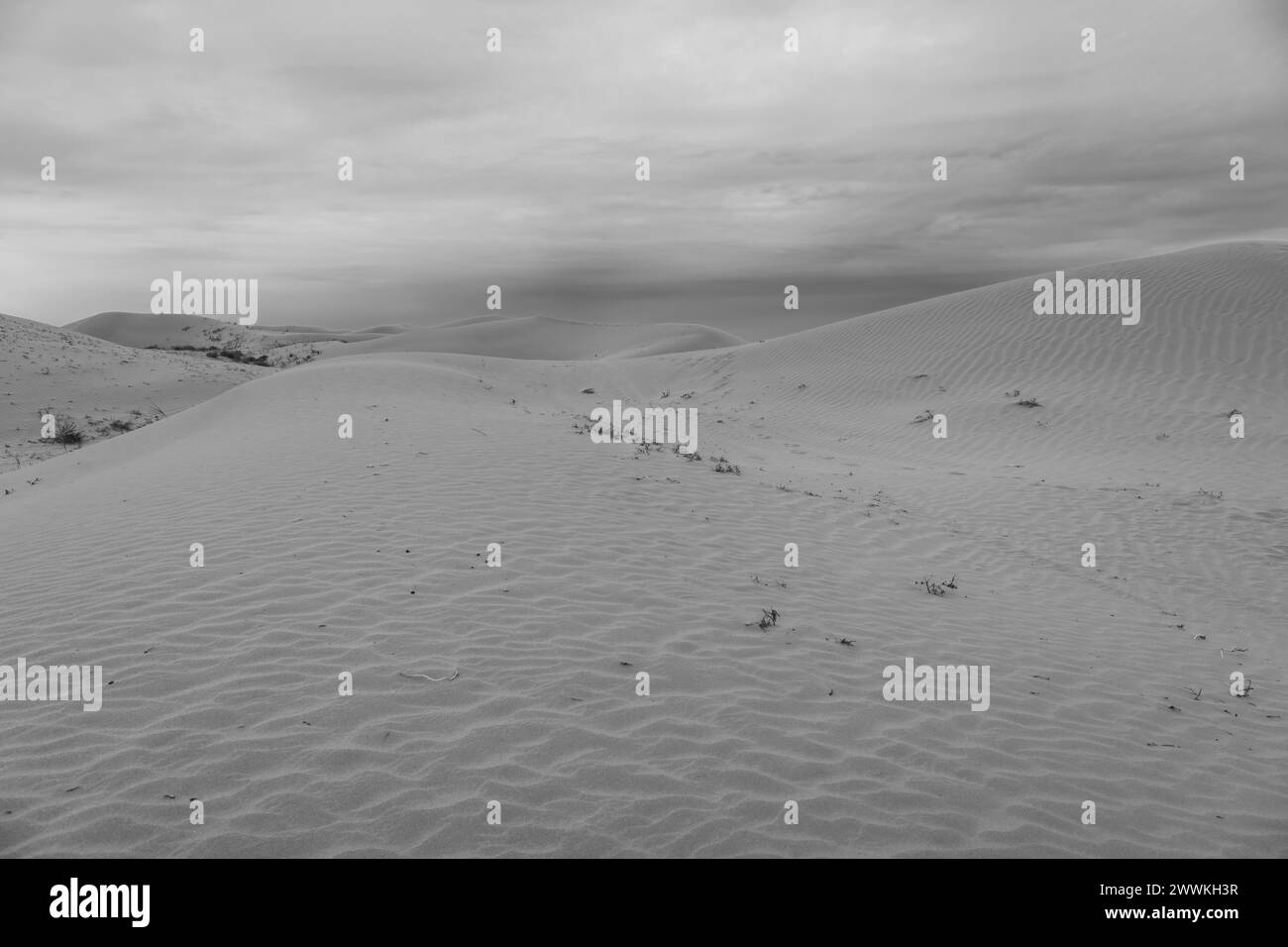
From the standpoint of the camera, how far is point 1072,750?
15.7 feet

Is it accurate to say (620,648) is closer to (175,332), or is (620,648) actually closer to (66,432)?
(66,432)

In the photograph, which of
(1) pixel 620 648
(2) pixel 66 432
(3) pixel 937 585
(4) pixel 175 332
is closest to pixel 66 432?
(2) pixel 66 432

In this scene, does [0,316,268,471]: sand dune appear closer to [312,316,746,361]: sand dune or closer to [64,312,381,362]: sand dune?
[64,312,381,362]: sand dune

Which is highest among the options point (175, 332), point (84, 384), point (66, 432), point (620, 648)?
point (175, 332)

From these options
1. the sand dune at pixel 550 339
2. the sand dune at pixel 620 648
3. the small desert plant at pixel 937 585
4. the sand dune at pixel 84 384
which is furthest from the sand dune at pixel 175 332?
the small desert plant at pixel 937 585

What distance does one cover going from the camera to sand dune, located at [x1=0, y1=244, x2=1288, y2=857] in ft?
12.9

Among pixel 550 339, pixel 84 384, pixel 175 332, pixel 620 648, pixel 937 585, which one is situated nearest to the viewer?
pixel 620 648

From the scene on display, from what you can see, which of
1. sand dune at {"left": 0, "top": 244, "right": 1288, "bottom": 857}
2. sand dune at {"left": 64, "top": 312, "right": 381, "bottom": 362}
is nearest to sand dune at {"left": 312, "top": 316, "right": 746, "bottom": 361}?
sand dune at {"left": 64, "top": 312, "right": 381, "bottom": 362}

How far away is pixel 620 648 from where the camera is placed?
5.75 metres

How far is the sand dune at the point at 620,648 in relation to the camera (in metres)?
3.93
